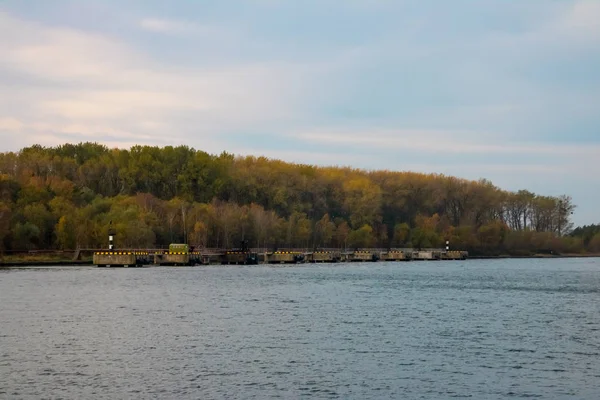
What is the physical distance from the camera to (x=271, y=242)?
153500 mm

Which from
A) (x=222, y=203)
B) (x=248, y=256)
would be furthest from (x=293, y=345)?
(x=222, y=203)

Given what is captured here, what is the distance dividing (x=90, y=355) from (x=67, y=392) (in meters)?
7.16

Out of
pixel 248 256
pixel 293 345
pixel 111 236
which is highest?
pixel 111 236

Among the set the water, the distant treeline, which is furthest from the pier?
the water

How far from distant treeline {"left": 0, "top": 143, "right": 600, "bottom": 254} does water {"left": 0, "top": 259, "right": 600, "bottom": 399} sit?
57.0 meters

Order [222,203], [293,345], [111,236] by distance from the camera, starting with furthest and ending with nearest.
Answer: [222,203] < [111,236] < [293,345]

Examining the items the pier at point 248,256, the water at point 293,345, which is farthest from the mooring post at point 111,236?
the water at point 293,345

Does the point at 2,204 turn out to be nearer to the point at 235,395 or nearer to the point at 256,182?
the point at 256,182

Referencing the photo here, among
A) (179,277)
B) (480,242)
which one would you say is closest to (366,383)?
(179,277)

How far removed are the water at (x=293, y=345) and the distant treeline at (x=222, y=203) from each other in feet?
187

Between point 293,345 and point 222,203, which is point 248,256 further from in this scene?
point 293,345

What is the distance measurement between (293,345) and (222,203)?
110899 millimetres

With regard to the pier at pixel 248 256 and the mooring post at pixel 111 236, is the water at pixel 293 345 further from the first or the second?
the mooring post at pixel 111 236

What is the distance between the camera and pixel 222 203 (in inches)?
5778
